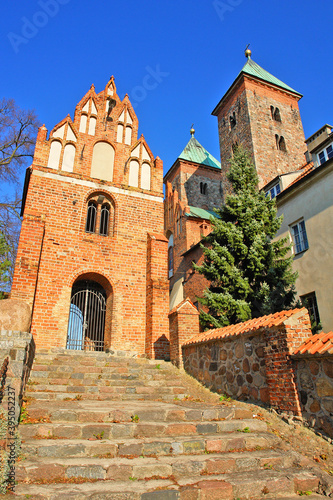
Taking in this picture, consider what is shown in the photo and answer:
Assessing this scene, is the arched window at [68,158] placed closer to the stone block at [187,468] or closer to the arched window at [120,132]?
the arched window at [120,132]

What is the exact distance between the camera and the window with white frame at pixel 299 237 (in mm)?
13823

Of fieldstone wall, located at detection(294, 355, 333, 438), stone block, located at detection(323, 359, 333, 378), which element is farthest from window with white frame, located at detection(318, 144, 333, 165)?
stone block, located at detection(323, 359, 333, 378)

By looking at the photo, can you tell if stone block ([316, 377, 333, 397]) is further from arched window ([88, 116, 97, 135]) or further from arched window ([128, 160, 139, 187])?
arched window ([88, 116, 97, 135])

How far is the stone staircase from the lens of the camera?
11.6 ft

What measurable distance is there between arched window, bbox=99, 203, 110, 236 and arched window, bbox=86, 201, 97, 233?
0.97 ft

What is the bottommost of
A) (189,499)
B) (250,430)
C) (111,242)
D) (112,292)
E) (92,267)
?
(189,499)

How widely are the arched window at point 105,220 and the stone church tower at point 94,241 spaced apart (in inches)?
1.6

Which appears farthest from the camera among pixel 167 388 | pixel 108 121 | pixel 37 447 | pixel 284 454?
pixel 108 121

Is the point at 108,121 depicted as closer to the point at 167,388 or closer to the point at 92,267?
the point at 92,267

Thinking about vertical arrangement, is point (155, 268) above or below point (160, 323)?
above

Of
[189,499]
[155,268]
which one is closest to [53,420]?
[189,499]

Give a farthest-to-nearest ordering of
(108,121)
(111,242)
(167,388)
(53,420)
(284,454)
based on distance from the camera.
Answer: (108,121) → (111,242) → (167,388) → (53,420) → (284,454)

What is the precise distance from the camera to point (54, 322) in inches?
422

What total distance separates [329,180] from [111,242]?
840 cm
